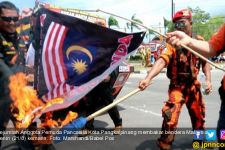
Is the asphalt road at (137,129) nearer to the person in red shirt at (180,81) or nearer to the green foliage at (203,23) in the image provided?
the person in red shirt at (180,81)

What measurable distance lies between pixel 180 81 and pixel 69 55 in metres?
1.47

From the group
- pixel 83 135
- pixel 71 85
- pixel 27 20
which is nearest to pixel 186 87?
pixel 71 85

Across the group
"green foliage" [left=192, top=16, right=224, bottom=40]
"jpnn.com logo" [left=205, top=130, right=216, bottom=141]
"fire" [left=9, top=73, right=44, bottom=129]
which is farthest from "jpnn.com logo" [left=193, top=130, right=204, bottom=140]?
"green foliage" [left=192, top=16, right=224, bottom=40]

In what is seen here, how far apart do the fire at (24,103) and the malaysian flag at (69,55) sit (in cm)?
13

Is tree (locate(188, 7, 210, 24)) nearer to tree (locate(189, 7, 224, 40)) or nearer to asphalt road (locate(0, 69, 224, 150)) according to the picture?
tree (locate(189, 7, 224, 40))

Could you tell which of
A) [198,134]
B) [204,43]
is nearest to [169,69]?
[198,134]

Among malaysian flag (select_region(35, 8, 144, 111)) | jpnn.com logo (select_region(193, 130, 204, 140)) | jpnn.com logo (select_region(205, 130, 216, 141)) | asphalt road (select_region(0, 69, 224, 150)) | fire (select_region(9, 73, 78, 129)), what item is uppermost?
malaysian flag (select_region(35, 8, 144, 111))

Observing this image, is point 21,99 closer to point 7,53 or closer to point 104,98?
point 7,53

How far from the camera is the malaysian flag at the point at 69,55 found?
18.4ft

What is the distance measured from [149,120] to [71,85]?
3005 millimetres

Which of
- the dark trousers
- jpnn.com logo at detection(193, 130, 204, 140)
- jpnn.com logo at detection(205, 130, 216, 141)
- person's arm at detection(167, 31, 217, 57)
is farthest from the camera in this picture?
the dark trousers

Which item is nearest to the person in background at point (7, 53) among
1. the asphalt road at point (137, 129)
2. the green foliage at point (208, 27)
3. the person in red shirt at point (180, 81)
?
the asphalt road at point (137, 129)

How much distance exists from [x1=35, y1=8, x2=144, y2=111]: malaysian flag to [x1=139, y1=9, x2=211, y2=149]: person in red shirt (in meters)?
0.85

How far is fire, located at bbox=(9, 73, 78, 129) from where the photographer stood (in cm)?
518
